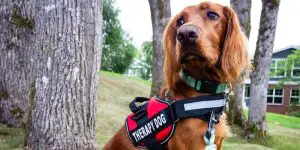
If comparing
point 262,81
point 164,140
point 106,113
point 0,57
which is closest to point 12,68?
point 0,57

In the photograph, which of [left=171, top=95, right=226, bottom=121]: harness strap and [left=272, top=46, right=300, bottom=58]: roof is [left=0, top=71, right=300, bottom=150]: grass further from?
[left=272, top=46, right=300, bottom=58]: roof

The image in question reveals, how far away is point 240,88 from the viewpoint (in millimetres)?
9180

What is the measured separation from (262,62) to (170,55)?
5.89 meters

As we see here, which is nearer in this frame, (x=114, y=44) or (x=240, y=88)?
(x=240, y=88)

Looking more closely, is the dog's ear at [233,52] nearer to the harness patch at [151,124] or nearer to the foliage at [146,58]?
the harness patch at [151,124]

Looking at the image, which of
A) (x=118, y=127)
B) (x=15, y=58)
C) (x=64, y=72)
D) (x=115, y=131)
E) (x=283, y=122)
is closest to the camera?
(x=64, y=72)

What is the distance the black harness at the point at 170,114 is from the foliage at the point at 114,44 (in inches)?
1097

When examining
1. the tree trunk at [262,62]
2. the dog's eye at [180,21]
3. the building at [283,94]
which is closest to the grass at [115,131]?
the tree trunk at [262,62]

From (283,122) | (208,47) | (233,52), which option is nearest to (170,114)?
(208,47)

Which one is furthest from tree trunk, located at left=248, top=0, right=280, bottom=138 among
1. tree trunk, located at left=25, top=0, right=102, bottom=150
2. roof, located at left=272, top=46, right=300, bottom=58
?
roof, located at left=272, top=46, right=300, bottom=58

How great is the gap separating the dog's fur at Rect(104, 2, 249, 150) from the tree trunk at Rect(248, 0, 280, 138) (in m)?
5.60

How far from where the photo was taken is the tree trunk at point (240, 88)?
8.90 m

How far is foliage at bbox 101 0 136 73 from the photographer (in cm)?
3096

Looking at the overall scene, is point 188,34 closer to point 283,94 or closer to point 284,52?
point 284,52
